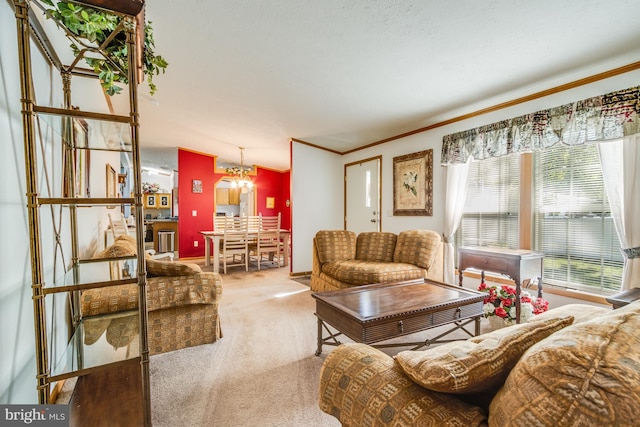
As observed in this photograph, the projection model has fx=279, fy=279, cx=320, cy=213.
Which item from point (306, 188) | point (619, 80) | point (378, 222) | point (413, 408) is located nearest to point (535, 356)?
point (413, 408)

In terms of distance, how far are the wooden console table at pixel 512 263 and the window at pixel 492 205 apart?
0.37 meters

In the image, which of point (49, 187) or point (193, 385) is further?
point (193, 385)

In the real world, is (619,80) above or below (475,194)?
above

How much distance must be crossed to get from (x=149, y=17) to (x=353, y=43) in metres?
1.65

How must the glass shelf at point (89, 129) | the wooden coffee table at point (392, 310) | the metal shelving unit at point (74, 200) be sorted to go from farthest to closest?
1. the wooden coffee table at point (392, 310)
2. the glass shelf at point (89, 129)
3. the metal shelving unit at point (74, 200)

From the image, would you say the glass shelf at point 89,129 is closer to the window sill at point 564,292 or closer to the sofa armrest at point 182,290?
the sofa armrest at point 182,290

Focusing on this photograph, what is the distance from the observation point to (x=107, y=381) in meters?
1.85

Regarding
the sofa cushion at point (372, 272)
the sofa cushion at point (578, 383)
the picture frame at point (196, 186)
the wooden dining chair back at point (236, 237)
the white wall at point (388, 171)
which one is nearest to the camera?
the sofa cushion at point (578, 383)

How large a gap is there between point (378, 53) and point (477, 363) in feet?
7.82

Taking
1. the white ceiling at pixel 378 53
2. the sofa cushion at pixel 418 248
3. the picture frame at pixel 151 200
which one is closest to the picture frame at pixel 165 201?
the picture frame at pixel 151 200

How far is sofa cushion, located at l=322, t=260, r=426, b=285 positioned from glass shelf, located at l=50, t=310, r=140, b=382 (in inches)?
81.8

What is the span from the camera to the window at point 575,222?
8.21 feet

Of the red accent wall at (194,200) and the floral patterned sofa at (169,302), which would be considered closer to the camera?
the floral patterned sofa at (169,302)

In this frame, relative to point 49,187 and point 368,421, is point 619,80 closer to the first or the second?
point 368,421
